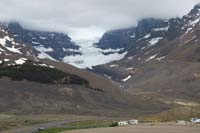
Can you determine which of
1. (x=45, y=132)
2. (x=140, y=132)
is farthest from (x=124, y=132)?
(x=45, y=132)

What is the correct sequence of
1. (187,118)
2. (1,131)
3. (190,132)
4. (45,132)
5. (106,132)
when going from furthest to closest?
(187,118) < (1,131) < (45,132) < (106,132) < (190,132)

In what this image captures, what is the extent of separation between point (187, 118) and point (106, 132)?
56950 millimetres

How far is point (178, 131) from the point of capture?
126312 millimetres

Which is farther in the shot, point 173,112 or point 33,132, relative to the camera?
point 173,112

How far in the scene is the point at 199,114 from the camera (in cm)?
18662

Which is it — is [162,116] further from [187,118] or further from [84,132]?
[84,132]

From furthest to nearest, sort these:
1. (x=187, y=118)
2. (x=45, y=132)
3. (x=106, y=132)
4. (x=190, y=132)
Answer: (x=187, y=118) → (x=45, y=132) → (x=106, y=132) → (x=190, y=132)

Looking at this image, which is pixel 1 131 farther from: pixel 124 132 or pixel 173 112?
pixel 173 112

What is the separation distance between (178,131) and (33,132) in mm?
44188

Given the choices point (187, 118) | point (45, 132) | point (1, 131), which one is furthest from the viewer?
point (187, 118)

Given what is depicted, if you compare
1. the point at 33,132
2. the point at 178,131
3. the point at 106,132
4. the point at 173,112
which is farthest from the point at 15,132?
the point at 173,112

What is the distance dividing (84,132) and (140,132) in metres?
15.8

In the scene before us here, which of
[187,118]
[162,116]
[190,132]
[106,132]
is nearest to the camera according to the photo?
[190,132]

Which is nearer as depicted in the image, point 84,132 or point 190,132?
point 190,132
